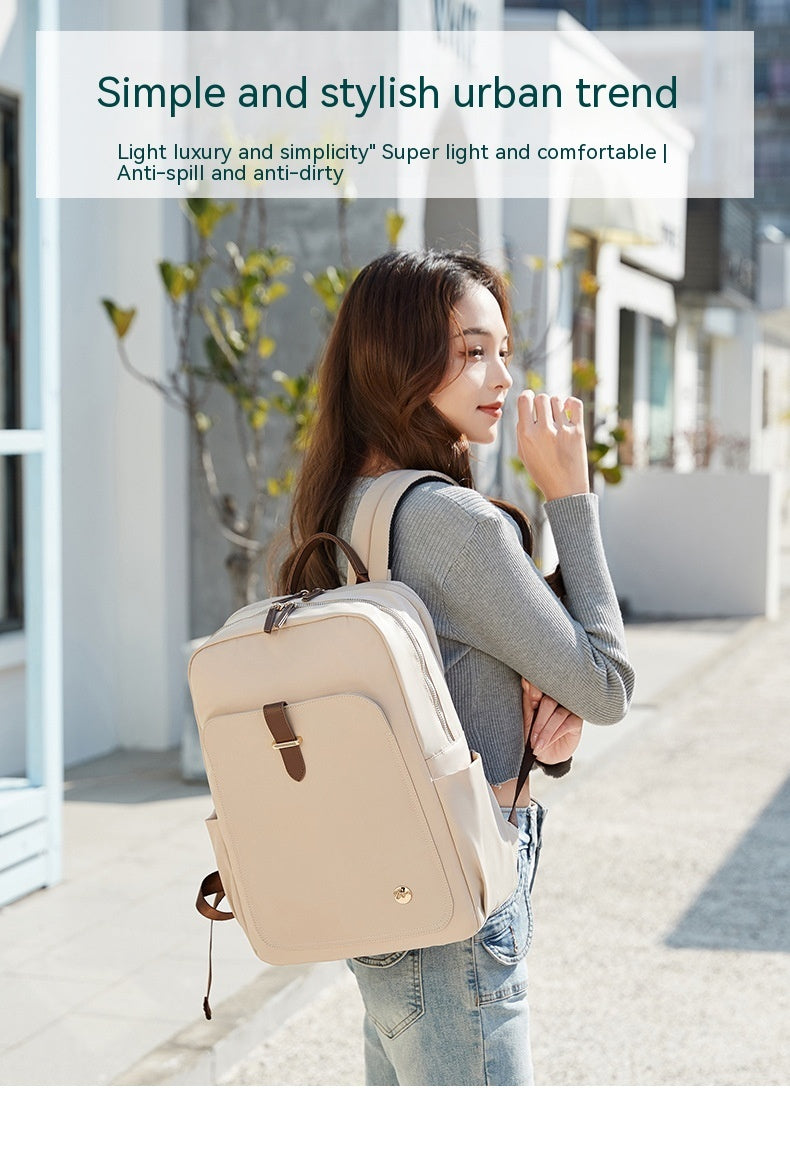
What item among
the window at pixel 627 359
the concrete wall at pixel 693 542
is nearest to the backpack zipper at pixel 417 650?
Answer: the concrete wall at pixel 693 542

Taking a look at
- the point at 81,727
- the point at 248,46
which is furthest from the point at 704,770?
the point at 248,46

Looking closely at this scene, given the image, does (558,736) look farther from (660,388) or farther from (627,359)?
(660,388)

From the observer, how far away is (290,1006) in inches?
157

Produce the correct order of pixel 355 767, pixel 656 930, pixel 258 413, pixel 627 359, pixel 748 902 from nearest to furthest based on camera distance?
pixel 355 767 < pixel 656 930 < pixel 748 902 < pixel 258 413 < pixel 627 359

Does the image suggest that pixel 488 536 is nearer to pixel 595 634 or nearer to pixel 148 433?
pixel 595 634

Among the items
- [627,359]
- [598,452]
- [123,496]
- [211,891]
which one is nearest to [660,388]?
[627,359]

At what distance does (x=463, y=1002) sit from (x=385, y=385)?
782mm

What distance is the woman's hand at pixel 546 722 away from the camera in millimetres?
1909

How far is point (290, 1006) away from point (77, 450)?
3.32 metres

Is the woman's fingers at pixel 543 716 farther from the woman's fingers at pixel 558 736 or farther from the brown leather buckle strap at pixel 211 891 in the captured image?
the brown leather buckle strap at pixel 211 891

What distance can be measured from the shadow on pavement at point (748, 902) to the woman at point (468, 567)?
9.14 feet

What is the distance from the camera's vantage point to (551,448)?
1942 mm

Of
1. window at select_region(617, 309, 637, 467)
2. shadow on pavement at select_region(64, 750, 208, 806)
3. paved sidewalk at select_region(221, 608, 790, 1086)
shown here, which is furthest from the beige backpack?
window at select_region(617, 309, 637, 467)
